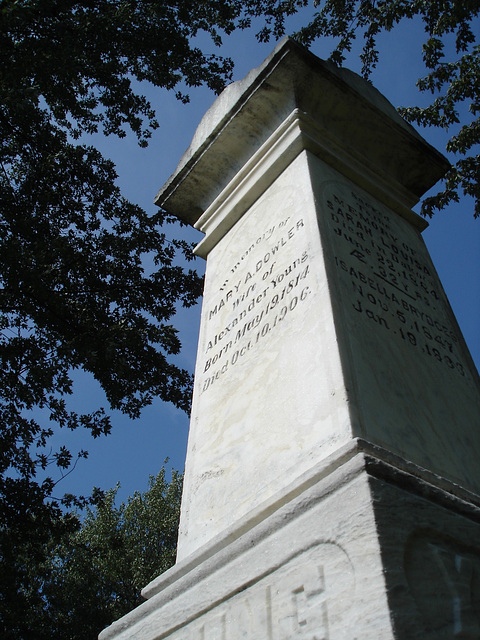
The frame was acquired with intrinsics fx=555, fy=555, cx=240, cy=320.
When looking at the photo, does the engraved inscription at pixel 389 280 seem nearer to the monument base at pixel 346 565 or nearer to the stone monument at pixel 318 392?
the stone monument at pixel 318 392

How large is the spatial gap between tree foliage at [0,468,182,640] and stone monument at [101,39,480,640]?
11.6 m

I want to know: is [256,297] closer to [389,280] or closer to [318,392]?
[389,280]

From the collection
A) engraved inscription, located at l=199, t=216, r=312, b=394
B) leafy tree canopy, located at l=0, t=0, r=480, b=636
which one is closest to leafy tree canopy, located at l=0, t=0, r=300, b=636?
leafy tree canopy, located at l=0, t=0, r=480, b=636

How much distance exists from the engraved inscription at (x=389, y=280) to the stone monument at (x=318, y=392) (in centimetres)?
1

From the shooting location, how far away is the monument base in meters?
1.37

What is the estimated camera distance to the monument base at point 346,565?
1.37m

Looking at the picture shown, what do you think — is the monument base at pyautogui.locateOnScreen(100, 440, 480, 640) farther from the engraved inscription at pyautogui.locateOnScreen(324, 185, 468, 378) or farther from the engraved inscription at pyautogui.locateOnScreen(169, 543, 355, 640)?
the engraved inscription at pyautogui.locateOnScreen(324, 185, 468, 378)

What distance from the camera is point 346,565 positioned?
57.7 inches

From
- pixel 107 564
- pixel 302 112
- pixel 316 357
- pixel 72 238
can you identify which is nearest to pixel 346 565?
pixel 316 357

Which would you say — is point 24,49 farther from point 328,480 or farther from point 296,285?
point 328,480

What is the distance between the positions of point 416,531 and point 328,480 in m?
0.28

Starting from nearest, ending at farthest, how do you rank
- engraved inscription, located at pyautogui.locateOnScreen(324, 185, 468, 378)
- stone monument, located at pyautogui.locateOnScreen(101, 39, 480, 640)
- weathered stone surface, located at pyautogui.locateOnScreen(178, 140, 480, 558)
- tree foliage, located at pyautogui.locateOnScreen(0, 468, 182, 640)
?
1. stone monument, located at pyautogui.locateOnScreen(101, 39, 480, 640)
2. weathered stone surface, located at pyautogui.locateOnScreen(178, 140, 480, 558)
3. engraved inscription, located at pyautogui.locateOnScreen(324, 185, 468, 378)
4. tree foliage, located at pyautogui.locateOnScreen(0, 468, 182, 640)

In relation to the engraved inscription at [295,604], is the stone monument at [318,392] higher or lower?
higher

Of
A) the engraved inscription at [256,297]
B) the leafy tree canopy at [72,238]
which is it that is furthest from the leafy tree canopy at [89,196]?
the engraved inscription at [256,297]
